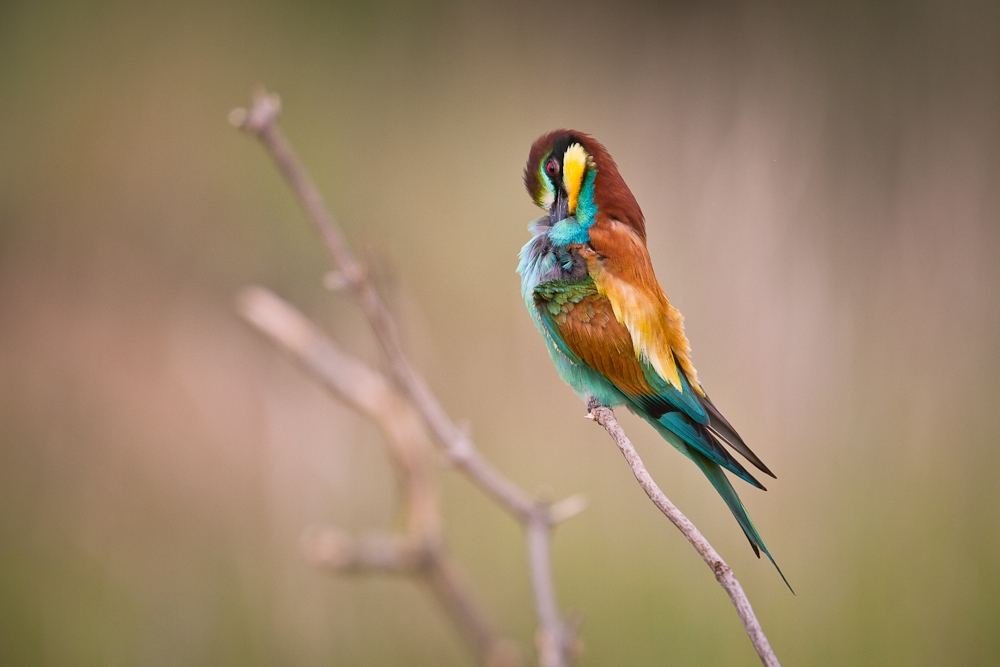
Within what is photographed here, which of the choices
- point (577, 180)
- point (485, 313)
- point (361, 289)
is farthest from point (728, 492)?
point (485, 313)

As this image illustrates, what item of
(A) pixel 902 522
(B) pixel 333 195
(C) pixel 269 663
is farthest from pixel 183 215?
(A) pixel 902 522

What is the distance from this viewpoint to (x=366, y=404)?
0.90 metres

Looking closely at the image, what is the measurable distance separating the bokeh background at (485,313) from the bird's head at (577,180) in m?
0.79

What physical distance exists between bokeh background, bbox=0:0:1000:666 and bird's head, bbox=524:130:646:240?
0.79 m

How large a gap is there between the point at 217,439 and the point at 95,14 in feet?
4.32

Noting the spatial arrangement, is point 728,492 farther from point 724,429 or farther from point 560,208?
point 560,208

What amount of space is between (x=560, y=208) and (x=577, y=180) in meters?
0.03

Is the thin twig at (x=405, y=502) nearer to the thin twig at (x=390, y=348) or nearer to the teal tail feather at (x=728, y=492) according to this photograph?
the thin twig at (x=390, y=348)

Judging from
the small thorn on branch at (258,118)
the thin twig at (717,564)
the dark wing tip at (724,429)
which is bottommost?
the thin twig at (717,564)

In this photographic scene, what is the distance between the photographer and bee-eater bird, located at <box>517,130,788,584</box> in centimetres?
54

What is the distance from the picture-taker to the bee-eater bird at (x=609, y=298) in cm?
54

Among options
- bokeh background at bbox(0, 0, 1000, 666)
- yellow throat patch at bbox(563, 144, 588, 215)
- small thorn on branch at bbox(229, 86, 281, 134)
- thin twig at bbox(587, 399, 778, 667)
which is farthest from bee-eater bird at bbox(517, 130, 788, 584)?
bokeh background at bbox(0, 0, 1000, 666)

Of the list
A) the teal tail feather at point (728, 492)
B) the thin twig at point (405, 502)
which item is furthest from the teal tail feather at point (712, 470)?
the thin twig at point (405, 502)

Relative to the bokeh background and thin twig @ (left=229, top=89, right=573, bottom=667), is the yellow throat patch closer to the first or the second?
thin twig @ (left=229, top=89, right=573, bottom=667)
